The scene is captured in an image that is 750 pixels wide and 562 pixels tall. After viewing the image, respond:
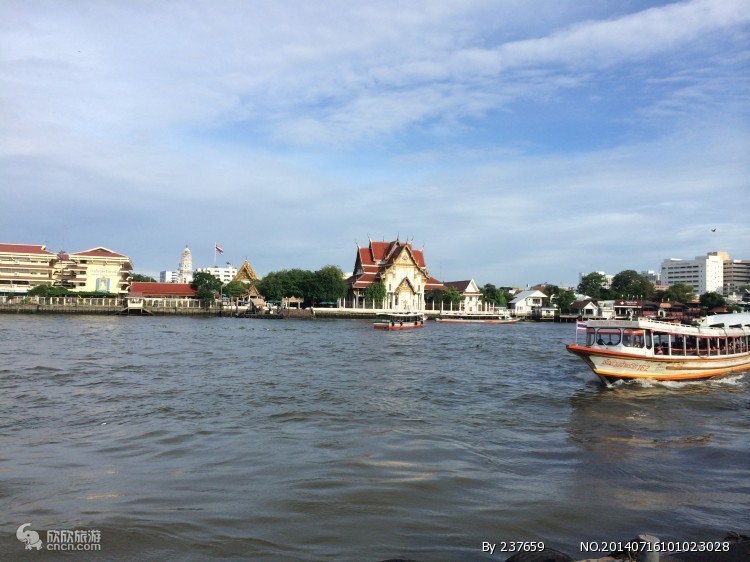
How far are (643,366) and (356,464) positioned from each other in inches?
424

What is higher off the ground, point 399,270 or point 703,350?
point 399,270

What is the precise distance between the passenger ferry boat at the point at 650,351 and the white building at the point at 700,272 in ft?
394

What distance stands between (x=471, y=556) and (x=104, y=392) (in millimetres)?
→ 10828

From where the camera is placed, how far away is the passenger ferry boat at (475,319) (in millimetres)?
67875

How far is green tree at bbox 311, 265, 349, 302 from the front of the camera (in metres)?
67.8

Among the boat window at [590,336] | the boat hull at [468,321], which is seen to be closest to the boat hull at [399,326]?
the boat hull at [468,321]

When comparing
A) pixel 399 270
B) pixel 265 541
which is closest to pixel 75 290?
pixel 399 270

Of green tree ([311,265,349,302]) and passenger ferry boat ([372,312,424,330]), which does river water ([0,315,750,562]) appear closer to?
passenger ferry boat ([372,312,424,330])

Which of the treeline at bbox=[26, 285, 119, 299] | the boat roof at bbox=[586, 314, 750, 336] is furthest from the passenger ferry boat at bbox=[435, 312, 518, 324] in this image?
the boat roof at bbox=[586, 314, 750, 336]

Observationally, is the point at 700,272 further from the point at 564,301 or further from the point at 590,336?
the point at 590,336

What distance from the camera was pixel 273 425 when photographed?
10.0 metres

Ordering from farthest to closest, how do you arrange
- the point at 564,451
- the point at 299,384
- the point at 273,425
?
the point at 299,384 < the point at 273,425 < the point at 564,451

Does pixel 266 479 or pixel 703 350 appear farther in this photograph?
pixel 703 350

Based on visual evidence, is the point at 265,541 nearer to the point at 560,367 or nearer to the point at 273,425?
the point at 273,425
